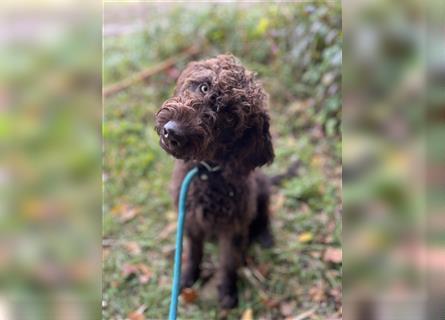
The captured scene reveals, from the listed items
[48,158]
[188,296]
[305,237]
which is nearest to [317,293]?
[305,237]

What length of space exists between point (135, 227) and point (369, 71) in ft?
8.80

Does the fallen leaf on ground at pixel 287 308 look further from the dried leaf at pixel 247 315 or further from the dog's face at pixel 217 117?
the dog's face at pixel 217 117

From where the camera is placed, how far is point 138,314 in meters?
2.71

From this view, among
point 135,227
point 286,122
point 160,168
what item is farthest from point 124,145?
point 286,122

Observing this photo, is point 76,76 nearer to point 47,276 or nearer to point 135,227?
point 47,276

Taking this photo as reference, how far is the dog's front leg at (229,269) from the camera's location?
2.76 metres

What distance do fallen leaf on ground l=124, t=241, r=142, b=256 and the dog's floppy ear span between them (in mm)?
1334

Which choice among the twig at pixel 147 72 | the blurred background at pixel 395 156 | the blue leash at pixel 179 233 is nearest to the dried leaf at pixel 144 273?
the blue leash at pixel 179 233

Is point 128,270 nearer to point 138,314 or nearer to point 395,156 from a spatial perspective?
point 138,314

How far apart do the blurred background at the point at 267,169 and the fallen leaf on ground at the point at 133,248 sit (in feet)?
0.04

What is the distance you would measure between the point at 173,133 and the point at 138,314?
1437 millimetres

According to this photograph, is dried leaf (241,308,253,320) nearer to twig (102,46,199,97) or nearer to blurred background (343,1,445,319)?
blurred background (343,1,445,319)

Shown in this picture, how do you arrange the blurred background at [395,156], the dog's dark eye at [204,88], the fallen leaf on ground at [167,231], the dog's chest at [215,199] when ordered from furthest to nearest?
1. the fallen leaf on ground at [167,231]
2. the dog's chest at [215,199]
3. the dog's dark eye at [204,88]
4. the blurred background at [395,156]

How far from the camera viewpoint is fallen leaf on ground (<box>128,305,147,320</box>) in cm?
270
